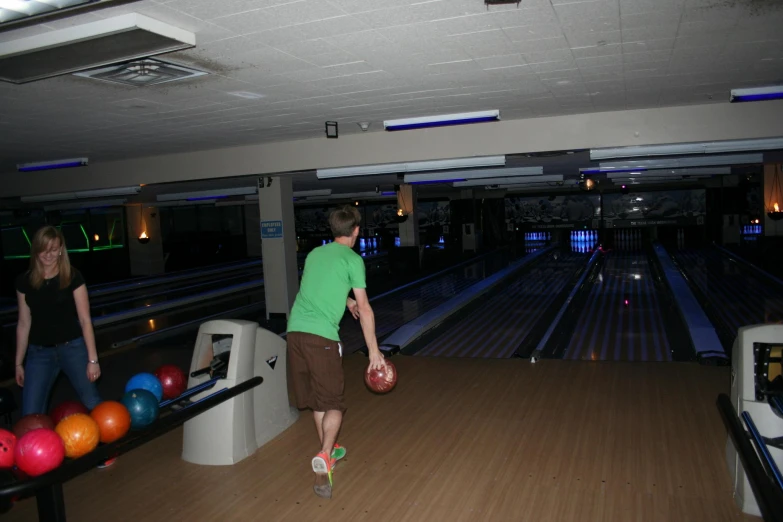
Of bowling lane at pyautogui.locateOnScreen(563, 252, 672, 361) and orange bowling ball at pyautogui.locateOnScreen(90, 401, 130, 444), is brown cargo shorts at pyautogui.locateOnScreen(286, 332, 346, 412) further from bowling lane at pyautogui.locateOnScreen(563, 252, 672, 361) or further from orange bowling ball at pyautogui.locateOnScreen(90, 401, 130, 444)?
bowling lane at pyautogui.locateOnScreen(563, 252, 672, 361)

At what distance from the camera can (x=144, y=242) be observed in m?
16.1

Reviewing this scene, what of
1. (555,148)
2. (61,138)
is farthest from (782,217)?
(61,138)

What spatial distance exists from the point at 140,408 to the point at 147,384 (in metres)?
0.40

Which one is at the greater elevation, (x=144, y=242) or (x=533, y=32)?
(x=533, y=32)

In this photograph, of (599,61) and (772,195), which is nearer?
(599,61)

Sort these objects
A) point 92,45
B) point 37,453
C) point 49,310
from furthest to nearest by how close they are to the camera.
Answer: point 49,310 → point 92,45 → point 37,453

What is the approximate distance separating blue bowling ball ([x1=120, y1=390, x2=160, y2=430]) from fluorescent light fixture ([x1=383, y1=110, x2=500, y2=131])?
327 cm

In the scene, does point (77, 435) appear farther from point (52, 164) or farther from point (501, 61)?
point (52, 164)

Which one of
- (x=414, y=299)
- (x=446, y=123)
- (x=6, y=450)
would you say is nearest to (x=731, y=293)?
(x=414, y=299)

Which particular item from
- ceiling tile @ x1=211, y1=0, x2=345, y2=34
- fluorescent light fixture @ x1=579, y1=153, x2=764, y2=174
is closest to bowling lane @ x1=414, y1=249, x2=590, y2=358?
fluorescent light fixture @ x1=579, y1=153, x2=764, y2=174

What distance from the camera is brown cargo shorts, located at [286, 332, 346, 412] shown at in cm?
287

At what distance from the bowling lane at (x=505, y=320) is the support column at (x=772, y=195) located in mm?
3911

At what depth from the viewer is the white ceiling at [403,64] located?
2.51m

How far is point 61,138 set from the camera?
5480 mm
